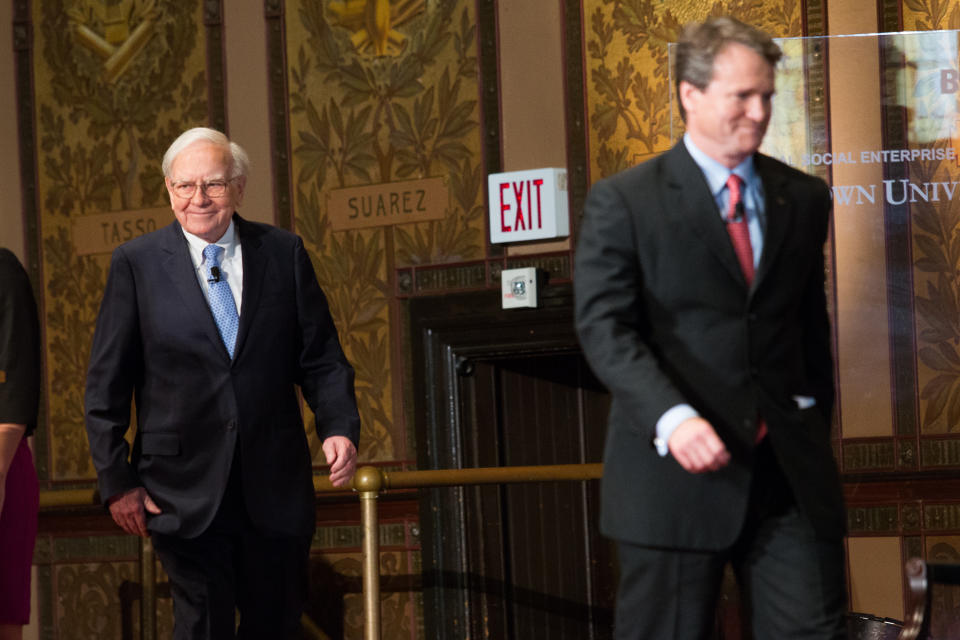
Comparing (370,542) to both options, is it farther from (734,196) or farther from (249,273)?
(734,196)

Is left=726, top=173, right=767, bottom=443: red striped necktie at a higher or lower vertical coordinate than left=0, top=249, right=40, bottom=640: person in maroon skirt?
higher

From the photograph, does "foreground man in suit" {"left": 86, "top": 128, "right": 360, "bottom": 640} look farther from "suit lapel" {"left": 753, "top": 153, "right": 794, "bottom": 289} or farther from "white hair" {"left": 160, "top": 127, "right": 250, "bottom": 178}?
"suit lapel" {"left": 753, "top": 153, "right": 794, "bottom": 289}

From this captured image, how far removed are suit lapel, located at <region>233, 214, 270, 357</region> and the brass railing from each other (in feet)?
3.59

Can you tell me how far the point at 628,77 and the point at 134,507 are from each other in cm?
276

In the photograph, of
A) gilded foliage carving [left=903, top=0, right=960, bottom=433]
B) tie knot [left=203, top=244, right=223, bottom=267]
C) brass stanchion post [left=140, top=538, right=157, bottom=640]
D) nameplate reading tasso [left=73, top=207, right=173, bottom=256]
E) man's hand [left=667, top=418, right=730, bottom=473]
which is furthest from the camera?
nameplate reading tasso [left=73, top=207, right=173, bottom=256]

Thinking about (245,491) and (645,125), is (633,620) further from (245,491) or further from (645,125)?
(645,125)

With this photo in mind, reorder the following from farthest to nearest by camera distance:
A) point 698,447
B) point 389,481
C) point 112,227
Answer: point 112,227
point 389,481
point 698,447

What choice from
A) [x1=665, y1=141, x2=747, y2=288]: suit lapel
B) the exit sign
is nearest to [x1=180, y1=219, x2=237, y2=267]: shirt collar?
[x1=665, y1=141, x2=747, y2=288]: suit lapel

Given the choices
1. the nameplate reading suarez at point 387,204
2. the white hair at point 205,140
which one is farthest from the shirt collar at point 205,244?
the nameplate reading suarez at point 387,204

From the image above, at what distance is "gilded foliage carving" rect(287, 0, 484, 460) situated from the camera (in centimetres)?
527

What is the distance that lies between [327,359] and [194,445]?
36 centimetres

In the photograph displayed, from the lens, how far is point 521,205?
16.7ft

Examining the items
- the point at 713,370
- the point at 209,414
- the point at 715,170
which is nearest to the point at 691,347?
the point at 713,370

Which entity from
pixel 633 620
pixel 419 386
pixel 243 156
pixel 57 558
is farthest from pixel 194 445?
pixel 57 558
